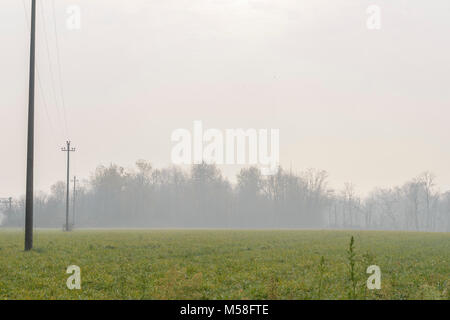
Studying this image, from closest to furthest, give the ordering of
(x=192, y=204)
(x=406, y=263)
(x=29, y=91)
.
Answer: (x=406, y=263), (x=29, y=91), (x=192, y=204)

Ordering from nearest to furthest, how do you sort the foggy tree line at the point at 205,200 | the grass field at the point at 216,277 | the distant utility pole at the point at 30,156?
the grass field at the point at 216,277 < the distant utility pole at the point at 30,156 < the foggy tree line at the point at 205,200

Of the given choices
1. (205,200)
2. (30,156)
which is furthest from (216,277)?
(205,200)

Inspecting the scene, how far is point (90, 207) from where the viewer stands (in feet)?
489

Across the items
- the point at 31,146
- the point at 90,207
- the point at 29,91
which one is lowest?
the point at 90,207

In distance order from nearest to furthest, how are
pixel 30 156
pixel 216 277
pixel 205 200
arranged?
pixel 216 277
pixel 30 156
pixel 205 200

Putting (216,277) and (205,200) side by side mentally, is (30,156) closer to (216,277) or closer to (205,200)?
(216,277)

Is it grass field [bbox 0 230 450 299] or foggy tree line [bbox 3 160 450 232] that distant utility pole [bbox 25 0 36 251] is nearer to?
grass field [bbox 0 230 450 299]

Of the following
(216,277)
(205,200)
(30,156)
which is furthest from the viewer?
(205,200)

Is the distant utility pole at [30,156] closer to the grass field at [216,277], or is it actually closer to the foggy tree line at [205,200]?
the grass field at [216,277]

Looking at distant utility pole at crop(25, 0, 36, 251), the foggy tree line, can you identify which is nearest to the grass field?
distant utility pole at crop(25, 0, 36, 251)

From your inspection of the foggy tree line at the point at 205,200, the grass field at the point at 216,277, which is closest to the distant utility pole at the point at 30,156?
the grass field at the point at 216,277
